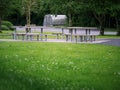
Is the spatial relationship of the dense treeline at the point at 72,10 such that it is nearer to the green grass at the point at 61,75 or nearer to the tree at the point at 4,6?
the tree at the point at 4,6

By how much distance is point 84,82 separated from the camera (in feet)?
26.9

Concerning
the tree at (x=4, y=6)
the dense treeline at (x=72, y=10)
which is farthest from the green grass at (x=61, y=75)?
the tree at (x=4, y=6)

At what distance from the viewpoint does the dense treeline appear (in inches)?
551

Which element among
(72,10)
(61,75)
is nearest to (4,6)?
(72,10)

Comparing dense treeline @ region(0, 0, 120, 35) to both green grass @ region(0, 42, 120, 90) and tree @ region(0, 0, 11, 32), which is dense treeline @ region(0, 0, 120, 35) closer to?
tree @ region(0, 0, 11, 32)

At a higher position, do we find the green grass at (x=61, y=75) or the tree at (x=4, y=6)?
the tree at (x=4, y=6)

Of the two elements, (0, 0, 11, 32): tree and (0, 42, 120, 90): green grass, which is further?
(0, 0, 11, 32): tree

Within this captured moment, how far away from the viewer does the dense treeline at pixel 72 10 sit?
14004mm

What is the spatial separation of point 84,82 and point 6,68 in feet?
8.09

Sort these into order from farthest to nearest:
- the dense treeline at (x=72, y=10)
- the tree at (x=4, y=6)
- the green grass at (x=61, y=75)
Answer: the tree at (x=4, y=6) → the dense treeline at (x=72, y=10) → the green grass at (x=61, y=75)

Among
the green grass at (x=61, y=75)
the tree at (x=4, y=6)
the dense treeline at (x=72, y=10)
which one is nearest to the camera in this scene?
the green grass at (x=61, y=75)

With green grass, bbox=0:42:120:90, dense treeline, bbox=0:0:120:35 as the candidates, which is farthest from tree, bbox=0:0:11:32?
green grass, bbox=0:42:120:90

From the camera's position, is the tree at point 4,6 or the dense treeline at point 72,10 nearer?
the dense treeline at point 72,10

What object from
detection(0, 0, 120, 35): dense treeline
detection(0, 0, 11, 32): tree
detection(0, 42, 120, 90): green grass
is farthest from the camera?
detection(0, 0, 11, 32): tree
